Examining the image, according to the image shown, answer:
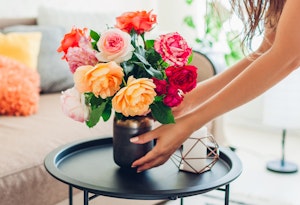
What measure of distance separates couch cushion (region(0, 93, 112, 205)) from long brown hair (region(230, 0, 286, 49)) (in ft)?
2.46

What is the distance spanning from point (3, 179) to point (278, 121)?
5.14 feet

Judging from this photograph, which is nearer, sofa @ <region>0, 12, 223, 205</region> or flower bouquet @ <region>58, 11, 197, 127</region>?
flower bouquet @ <region>58, 11, 197, 127</region>

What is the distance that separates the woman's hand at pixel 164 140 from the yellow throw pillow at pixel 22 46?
3.94 feet

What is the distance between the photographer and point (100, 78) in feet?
3.58

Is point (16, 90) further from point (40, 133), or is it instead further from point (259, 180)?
point (259, 180)

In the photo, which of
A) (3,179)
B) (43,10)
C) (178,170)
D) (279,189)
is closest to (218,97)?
(178,170)

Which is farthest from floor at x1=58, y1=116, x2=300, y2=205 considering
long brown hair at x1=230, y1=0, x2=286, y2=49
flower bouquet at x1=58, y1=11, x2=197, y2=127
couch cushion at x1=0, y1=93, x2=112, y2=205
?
long brown hair at x1=230, y1=0, x2=286, y2=49

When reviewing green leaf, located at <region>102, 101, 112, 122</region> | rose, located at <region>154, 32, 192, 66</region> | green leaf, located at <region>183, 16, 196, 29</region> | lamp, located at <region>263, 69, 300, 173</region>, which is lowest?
lamp, located at <region>263, 69, 300, 173</region>

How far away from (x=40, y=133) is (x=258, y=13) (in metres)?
0.88

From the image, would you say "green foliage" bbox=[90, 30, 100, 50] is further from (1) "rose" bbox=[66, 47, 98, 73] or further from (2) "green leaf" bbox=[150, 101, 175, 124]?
(2) "green leaf" bbox=[150, 101, 175, 124]

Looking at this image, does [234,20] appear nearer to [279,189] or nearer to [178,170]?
[279,189]

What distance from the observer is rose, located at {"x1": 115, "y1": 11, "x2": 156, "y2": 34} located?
1.19 m

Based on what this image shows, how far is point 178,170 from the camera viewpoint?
130cm

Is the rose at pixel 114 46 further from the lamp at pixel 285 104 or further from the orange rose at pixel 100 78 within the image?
the lamp at pixel 285 104
